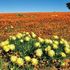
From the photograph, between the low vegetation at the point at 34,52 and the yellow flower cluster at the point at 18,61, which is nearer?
the yellow flower cluster at the point at 18,61

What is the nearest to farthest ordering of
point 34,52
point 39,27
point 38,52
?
point 38,52
point 34,52
point 39,27

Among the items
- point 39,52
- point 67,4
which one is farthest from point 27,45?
point 67,4

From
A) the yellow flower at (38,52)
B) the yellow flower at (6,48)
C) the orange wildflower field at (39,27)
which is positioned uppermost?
the yellow flower at (6,48)

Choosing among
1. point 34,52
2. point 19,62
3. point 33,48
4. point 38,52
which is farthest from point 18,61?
point 33,48

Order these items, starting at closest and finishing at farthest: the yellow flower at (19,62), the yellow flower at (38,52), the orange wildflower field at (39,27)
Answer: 1. the yellow flower at (19,62)
2. the yellow flower at (38,52)
3. the orange wildflower field at (39,27)

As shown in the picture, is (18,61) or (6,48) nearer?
(18,61)

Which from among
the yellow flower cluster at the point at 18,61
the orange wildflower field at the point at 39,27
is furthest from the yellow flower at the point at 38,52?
the orange wildflower field at the point at 39,27

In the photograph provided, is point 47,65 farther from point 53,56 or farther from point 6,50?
point 6,50

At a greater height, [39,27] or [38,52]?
[38,52]

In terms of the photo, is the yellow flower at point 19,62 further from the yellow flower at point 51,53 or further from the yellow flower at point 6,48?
the yellow flower at point 51,53

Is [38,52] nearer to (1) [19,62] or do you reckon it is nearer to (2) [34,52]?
(2) [34,52]

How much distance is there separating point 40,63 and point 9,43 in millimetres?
914

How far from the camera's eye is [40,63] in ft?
25.8

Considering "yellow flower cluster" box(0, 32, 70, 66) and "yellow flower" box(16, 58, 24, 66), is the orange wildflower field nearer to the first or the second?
"yellow flower cluster" box(0, 32, 70, 66)
